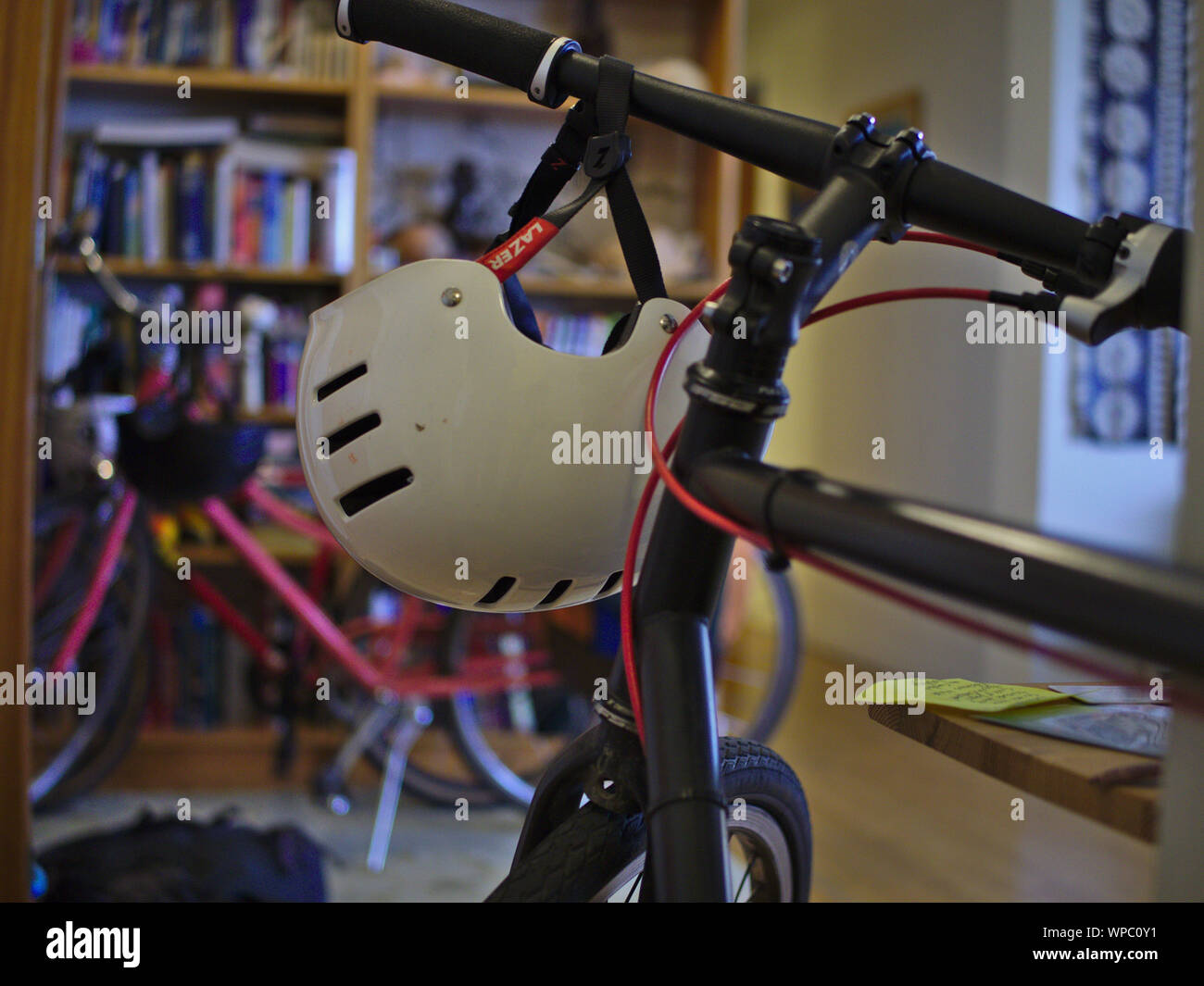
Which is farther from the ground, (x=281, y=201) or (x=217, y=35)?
(x=217, y=35)

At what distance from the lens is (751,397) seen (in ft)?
1.60

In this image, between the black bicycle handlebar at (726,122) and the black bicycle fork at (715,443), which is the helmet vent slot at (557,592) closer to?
the black bicycle fork at (715,443)

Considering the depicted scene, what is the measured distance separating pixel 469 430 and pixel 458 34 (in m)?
0.22

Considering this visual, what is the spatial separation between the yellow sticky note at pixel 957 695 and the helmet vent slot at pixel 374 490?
26 centimetres

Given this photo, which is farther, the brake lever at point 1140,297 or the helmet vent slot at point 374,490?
the helmet vent slot at point 374,490

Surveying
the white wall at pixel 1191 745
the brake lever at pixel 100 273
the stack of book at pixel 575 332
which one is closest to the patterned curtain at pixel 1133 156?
the stack of book at pixel 575 332

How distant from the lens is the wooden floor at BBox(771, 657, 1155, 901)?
202 centimetres

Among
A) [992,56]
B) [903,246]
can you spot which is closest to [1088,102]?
[992,56]

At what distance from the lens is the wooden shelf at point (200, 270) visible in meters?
2.71

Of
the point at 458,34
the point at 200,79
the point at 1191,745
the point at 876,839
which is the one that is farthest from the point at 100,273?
the point at 1191,745

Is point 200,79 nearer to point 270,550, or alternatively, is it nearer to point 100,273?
point 100,273

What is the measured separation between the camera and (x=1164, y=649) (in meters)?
0.29

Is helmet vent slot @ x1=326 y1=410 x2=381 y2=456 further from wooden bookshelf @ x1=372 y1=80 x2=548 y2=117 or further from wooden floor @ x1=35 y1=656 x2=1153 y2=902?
wooden bookshelf @ x1=372 y1=80 x2=548 y2=117

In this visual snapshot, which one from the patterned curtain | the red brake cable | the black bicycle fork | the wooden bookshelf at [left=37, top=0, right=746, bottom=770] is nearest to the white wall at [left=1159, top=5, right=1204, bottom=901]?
the red brake cable
